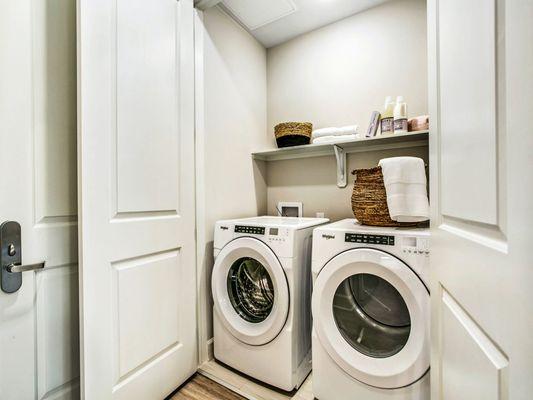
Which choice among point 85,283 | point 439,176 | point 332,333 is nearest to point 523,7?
point 439,176

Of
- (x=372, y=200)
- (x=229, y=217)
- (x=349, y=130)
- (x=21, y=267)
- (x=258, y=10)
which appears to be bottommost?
(x=21, y=267)

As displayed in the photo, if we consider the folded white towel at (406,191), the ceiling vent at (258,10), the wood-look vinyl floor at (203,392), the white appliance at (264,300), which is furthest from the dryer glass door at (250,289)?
the ceiling vent at (258,10)

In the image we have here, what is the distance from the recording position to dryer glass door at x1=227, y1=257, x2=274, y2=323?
4.93ft

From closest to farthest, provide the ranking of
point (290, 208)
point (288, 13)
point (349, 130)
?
point (349, 130) < point (288, 13) < point (290, 208)

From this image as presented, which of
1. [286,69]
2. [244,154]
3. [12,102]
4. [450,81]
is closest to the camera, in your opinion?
[450,81]

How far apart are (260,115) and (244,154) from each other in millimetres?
486

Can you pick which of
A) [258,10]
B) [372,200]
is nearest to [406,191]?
[372,200]

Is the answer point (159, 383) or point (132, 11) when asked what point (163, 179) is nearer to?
point (132, 11)

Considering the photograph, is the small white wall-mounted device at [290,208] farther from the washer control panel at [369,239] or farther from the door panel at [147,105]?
the door panel at [147,105]

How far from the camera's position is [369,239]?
3.66 feet

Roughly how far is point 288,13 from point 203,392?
2.65 meters

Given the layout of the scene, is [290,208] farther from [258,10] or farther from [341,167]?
[258,10]

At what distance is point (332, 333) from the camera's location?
3.85ft

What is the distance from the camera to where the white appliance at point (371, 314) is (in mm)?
989
